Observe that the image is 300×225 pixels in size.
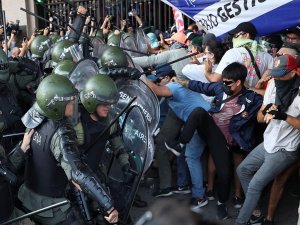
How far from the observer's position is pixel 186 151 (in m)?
5.30

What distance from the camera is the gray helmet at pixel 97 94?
3486 mm

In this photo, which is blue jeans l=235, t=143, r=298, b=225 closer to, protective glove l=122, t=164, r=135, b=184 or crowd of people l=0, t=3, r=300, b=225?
crowd of people l=0, t=3, r=300, b=225

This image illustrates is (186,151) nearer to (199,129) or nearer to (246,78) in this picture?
(199,129)

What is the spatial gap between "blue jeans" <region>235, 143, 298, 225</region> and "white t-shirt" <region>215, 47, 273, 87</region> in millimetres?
996

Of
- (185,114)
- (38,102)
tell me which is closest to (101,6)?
(185,114)

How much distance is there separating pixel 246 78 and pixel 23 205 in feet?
9.29

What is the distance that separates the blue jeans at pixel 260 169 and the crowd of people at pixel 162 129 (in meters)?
0.01

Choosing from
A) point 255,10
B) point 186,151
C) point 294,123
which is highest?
point 255,10

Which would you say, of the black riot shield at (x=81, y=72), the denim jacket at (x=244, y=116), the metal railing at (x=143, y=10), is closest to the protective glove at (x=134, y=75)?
the black riot shield at (x=81, y=72)

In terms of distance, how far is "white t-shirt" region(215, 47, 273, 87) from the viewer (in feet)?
16.4

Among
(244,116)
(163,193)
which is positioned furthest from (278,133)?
(163,193)

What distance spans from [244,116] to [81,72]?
172 cm

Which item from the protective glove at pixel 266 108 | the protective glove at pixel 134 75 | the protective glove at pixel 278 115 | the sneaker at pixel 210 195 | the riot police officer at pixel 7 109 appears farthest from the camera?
the sneaker at pixel 210 195

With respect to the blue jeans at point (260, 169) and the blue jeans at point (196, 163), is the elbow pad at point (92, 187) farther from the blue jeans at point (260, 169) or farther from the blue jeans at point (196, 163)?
the blue jeans at point (196, 163)
